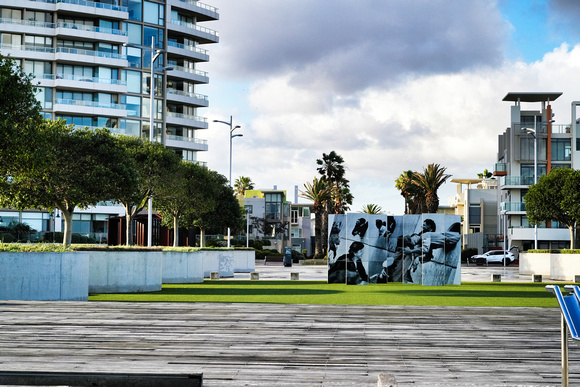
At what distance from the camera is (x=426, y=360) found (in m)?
8.05

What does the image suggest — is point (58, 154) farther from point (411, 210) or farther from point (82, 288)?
point (411, 210)

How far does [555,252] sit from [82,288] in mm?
28691

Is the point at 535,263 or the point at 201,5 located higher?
the point at 201,5

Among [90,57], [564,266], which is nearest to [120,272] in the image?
[564,266]

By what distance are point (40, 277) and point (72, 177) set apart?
1061 cm

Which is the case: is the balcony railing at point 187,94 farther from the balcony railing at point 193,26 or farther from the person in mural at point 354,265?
the person in mural at point 354,265

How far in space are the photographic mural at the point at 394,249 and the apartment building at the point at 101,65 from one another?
4277 centimetres

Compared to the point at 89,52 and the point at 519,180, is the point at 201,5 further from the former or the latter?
the point at 519,180

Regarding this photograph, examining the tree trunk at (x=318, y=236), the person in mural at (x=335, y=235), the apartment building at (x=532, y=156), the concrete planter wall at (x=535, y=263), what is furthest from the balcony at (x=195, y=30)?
the person in mural at (x=335, y=235)

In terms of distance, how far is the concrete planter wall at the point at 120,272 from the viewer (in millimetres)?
21125

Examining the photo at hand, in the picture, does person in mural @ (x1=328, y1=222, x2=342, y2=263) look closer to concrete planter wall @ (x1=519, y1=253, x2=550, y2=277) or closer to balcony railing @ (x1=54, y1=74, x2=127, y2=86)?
concrete planter wall @ (x1=519, y1=253, x2=550, y2=277)

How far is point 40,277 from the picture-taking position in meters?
16.7

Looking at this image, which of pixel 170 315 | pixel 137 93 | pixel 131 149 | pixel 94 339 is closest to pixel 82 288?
pixel 170 315

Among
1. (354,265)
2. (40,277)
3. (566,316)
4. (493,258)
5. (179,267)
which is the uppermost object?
(566,316)
